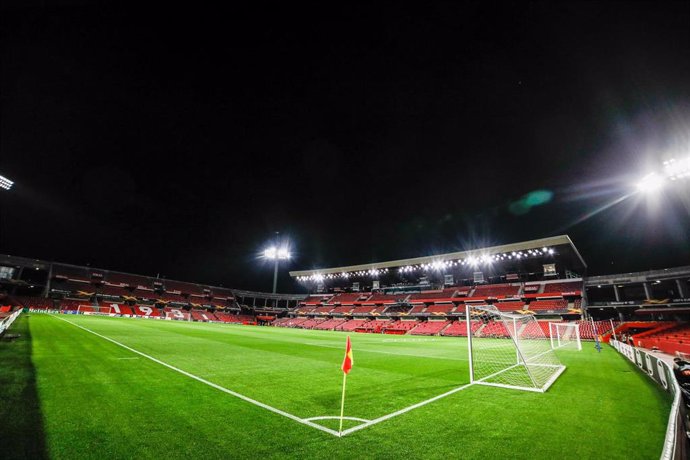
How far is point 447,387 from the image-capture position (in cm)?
738

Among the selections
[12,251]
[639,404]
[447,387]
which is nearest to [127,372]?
[447,387]

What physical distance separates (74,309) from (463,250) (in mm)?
63465

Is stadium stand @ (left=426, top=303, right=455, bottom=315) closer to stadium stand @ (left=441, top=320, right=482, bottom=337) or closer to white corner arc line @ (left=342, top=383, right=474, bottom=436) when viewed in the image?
stadium stand @ (left=441, top=320, right=482, bottom=337)

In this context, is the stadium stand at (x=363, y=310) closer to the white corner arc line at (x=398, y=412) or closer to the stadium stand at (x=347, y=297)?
the stadium stand at (x=347, y=297)

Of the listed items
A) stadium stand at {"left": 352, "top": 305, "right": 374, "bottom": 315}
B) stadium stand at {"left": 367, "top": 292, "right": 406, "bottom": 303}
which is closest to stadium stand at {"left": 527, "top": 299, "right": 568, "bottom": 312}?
stadium stand at {"left": 367, "top": 292, "right": 406, "bottom": 303}

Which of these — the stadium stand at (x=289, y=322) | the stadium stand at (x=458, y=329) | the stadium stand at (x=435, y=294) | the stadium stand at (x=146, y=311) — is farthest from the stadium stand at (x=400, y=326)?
the stadium stand at (x=146, y=311)

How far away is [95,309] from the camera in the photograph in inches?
1939

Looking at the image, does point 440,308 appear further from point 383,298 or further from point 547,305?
point 547,305

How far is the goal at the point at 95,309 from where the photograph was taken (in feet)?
155

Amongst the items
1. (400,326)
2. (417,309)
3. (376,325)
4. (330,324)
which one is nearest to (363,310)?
(330,324)

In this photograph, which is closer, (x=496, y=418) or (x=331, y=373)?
(x=496, y=418)

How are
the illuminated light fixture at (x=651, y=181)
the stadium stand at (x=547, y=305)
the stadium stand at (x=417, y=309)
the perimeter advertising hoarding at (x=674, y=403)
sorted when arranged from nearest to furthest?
the perimeter advertising hoarding at (x=674, y=403), the illuminated light fixture at (x=651, y=181), the stadium stand at (x=547, y=305), the stadium stand at (x=417, y=309)

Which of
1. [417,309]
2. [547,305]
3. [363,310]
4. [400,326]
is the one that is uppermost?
[547,305]

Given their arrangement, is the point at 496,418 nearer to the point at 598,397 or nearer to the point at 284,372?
the point at 598,397
